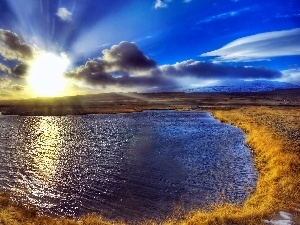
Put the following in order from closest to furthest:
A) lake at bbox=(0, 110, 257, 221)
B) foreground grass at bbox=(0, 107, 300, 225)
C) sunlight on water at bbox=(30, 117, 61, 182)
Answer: foreground grass at bbox=(0, 107, 300, 225) < lake at bbox=(0, 110, 257, 221) < sunlight on water at bbox=(30, 117, 61, 182)

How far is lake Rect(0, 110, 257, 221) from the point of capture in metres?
22.2

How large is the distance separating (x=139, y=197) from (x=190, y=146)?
64.5 ft

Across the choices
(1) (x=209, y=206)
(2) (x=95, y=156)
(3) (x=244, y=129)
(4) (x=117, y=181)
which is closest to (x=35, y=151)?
(2) (x=95, y=156)

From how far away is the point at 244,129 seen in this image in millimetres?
55875

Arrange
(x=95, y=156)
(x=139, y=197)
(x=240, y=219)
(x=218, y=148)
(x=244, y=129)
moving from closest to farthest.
Answer: (x=240, y=219) → (x=139, y=197) → (x=95, y=156) → (x=218, y=148) → (x=244, y=129)

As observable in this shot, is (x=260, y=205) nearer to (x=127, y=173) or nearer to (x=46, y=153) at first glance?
(x=127, y=173)

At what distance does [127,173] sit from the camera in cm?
2942

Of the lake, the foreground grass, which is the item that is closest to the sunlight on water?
the lake

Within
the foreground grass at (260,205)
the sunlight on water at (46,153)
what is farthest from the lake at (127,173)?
the foreground grass at (260,205)

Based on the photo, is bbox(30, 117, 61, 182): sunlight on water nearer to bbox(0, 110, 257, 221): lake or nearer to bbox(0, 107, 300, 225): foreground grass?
bbox(0, 110, 257, 221): lake

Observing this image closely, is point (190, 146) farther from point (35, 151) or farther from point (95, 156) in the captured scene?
point (35, 151)

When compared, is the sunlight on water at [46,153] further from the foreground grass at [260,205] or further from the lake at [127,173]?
the foreground grass at [260,205]

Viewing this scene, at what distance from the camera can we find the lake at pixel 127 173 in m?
22.2

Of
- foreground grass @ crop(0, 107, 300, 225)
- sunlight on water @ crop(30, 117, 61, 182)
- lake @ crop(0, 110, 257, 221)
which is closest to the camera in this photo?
foreground grass @ crop(0, 107, 300, 225)
